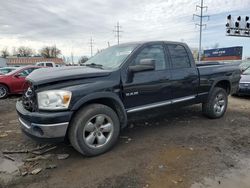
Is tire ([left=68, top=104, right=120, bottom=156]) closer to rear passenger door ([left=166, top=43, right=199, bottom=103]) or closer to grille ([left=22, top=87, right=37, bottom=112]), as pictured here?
grille ([left=22, top=87, right=37, bottom=112])

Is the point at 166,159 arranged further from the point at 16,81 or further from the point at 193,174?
the point at 16,81

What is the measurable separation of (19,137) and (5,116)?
219 cm

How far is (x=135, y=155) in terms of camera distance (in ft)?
12.3

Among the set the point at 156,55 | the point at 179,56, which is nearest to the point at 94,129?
the point at 156,55

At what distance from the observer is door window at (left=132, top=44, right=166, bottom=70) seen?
4321mm

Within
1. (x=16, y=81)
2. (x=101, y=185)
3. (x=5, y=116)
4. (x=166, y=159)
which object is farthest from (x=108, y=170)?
(x=16, y=81)

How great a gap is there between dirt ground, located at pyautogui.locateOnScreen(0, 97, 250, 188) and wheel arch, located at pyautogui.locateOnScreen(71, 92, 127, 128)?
0.86 feet

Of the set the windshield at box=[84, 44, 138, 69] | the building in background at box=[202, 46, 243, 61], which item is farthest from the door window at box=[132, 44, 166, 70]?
the building in background at box=[202, 46, 243, 61]

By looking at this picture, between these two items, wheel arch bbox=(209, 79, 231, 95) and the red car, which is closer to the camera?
wheel arch bbox=(209, 79, 231, 95)

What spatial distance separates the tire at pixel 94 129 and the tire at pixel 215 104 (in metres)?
2.77

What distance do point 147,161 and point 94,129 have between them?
969 millimetres

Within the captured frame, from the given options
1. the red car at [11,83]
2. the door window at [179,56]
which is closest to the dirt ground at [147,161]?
the door window at [179,56]

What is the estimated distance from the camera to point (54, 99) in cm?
325

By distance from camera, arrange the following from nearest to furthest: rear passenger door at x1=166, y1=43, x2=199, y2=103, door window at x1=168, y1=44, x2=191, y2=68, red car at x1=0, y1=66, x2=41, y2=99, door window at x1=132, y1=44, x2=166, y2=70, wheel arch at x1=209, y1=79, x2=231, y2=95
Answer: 1. door window at x1=132, y1=44, x2=166, y2=70
2. rear passenger door at x1=166, y1=43, x2=199, y2=103
3. door window at x1=168, y1=44, x2=191, y2=68
4. wheel arch at x1=209, y1=79, x2=231, y2=95
5. red car at x1=0, y1=66, x2=41, y2=99
